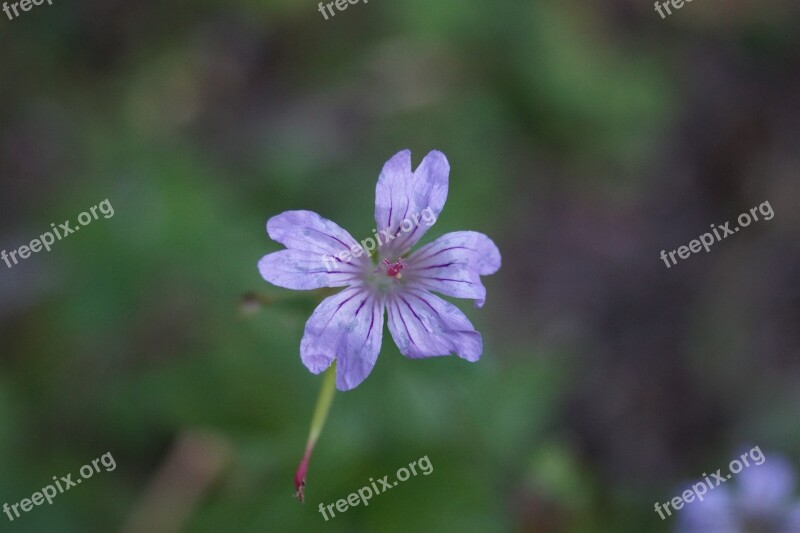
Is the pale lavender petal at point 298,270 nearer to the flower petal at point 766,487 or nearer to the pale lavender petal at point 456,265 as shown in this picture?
the pale lavender petal at point 456,265

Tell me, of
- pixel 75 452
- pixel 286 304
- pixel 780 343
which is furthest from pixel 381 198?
pixel 780 343

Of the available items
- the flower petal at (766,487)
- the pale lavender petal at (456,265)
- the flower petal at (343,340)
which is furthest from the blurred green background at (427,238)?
the flower petal at (343,340)

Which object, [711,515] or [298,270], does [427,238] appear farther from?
[711,515]

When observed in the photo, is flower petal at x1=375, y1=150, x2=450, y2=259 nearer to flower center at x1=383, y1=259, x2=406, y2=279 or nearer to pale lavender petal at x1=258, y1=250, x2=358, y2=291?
flower center at x1=383, y1=259, x2=406, y2=279

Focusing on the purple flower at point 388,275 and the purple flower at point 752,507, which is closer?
the purple flower at point 388,275

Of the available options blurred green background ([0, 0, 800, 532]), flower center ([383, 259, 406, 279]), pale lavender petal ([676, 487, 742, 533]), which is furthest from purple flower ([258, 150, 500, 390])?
pale lavender petal ([676, 487, 742, 533])

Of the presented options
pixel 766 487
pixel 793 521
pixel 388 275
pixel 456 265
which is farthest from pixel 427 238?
pixel 793 521

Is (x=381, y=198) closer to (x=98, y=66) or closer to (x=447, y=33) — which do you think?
(x=447, y=33)

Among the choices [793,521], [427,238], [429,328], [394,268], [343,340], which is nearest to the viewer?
[343,340]
